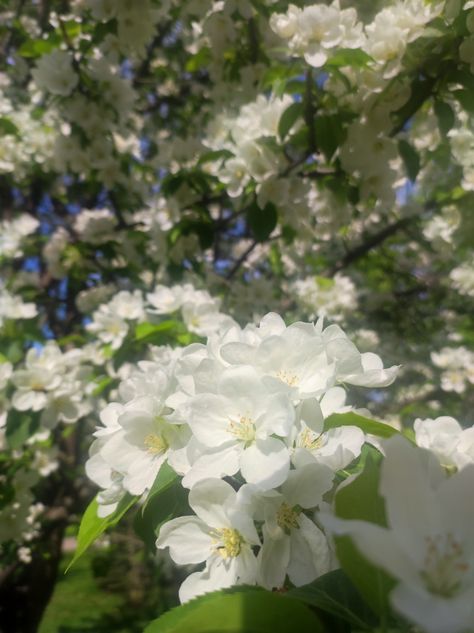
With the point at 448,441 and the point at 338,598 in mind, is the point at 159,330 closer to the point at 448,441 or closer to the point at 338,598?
the point at 448,441

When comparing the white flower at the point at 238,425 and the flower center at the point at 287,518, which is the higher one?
the white flower at the point at 238,425

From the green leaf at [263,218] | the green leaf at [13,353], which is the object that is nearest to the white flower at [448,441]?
the green leaf at [263,218]

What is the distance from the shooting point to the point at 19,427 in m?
2.29

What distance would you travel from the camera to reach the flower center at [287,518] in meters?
0.82

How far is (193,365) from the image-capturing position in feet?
3.26

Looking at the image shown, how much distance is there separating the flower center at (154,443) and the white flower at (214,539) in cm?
16

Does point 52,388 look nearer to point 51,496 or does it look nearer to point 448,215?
point 51,496

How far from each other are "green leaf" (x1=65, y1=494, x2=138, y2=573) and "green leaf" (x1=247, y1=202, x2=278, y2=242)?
156 cm

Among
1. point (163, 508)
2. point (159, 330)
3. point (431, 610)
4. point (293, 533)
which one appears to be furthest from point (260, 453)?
point (159, 330)

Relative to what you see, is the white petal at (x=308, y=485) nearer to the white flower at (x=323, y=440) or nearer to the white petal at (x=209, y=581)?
the white flower at (x=323, y=440)

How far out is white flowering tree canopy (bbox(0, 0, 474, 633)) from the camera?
2.20ft

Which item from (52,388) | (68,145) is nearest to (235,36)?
(68,145)

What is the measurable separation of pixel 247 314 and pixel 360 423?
272 centimetres

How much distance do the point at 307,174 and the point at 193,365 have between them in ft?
5.38
